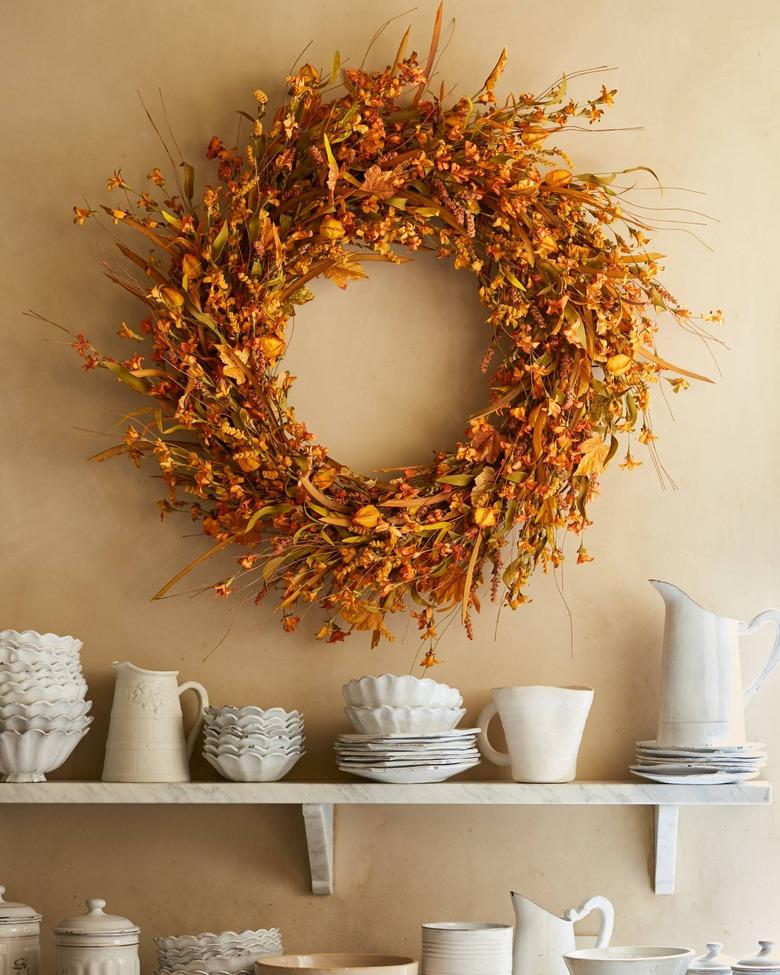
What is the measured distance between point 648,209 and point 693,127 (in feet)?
0.56

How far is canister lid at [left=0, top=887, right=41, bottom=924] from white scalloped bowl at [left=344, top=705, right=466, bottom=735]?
55 cm

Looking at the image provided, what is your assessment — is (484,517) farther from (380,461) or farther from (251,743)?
(251,743)

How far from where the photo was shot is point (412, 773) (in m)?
1.68

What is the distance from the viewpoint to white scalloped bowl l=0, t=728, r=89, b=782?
170 cm

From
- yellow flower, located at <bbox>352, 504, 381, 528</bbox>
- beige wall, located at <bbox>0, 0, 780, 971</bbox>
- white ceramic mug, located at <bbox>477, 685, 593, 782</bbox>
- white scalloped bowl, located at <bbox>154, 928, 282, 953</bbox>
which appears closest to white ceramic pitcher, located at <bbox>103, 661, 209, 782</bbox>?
beige wall, located at <bbox>0, 0, 780, 971</bbox>

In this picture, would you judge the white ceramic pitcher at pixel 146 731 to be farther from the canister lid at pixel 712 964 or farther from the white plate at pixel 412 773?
the canister lid at pixel 712 964

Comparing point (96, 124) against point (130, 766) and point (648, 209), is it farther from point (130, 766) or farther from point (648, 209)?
point (130, 766)

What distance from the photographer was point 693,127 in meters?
1.99

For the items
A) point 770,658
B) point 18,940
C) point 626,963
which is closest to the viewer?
point 626,963

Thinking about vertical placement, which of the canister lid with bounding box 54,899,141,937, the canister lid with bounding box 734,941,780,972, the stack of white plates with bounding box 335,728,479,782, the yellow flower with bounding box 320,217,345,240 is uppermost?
the yellow flower with bounding box 320,217,345,240

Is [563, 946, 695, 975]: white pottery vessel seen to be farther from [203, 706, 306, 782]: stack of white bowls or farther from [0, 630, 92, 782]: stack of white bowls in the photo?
[0, 630, 92, 782]: stack of white bowls

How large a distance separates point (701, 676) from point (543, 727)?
0.82ft

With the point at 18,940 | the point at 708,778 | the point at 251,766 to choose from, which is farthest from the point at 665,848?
the point at 18,940

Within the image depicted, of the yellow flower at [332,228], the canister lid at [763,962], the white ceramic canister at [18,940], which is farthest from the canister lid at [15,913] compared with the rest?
the yellow flower at [332,228]
